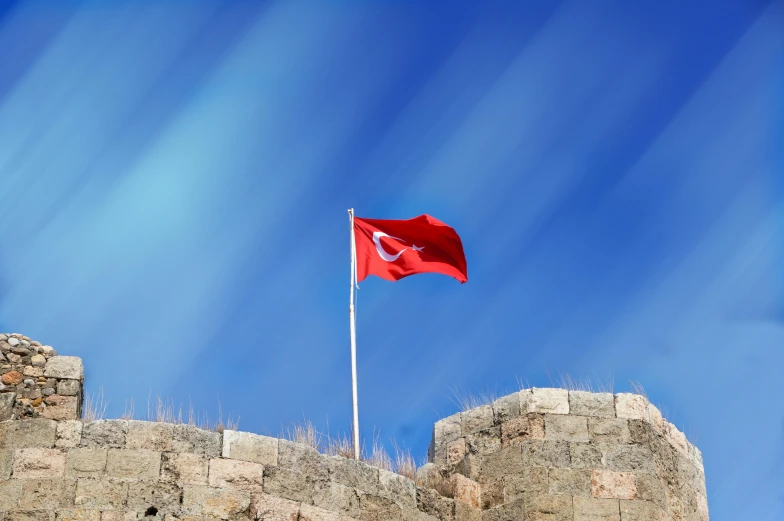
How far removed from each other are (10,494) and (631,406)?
7.38 m

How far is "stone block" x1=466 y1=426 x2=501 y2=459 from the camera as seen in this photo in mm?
16219

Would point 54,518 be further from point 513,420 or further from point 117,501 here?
point 513,420

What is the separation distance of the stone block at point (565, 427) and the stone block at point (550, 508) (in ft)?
2.62

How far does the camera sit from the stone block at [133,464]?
44.7 feet

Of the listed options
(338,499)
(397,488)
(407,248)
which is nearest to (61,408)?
(338,499)

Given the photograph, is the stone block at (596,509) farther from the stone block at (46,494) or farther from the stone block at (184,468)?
the stone block at (46,494)

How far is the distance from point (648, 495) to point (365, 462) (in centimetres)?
336

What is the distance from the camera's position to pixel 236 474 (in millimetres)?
13992

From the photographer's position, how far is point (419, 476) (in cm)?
1644

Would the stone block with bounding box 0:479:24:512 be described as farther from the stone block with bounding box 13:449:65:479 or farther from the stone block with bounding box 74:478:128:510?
the stone block with bounding box 74:478:128:510

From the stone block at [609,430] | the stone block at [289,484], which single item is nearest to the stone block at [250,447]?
the stone block at [289,484]

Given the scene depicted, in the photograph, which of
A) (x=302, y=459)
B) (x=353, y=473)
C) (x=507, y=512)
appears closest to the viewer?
(x=302, y=459)

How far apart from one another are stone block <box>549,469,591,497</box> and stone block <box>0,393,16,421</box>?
6249 mm

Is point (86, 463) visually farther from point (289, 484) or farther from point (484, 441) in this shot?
point (484, 441)
